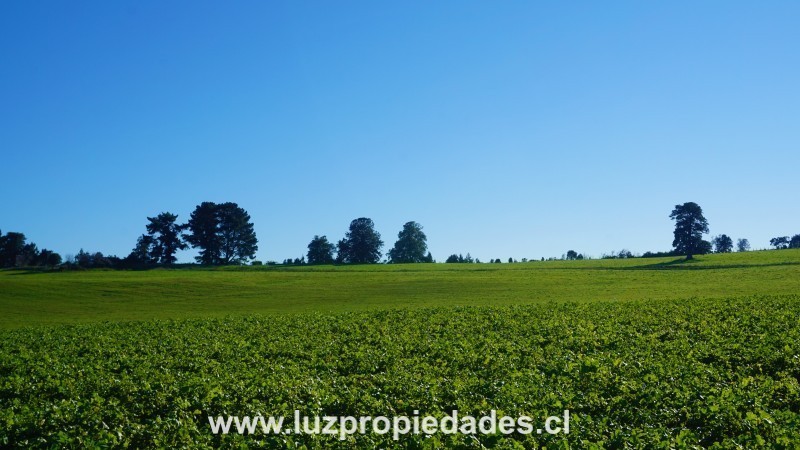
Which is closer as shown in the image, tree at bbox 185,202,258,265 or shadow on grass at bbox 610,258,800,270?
shadow on grass at bbox 610,258,800,270

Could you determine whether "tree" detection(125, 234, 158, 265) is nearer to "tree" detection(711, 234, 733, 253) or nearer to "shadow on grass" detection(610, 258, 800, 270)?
"shadow on grass" detection(610, 258, 800, 270)

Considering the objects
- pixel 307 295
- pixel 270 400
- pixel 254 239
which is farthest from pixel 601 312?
pixel 254 239

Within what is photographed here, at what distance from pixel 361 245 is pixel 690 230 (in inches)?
2777

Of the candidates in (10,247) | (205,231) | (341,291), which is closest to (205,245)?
(205,231)

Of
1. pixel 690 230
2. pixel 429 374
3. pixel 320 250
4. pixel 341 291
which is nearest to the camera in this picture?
pixel 429 374

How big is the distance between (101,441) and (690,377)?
14.8 metres

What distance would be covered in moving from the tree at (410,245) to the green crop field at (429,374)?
107 metres

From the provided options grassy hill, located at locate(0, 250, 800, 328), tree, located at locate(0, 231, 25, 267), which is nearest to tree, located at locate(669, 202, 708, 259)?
grassy hill, located at locate(0, 250, 800, 328)

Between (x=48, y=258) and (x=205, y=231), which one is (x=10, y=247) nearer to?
(x=48, y=258)

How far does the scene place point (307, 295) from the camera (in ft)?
194

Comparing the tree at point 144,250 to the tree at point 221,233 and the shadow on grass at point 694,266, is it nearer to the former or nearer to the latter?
the tree at point 221,233

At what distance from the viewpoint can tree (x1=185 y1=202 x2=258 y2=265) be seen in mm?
128500

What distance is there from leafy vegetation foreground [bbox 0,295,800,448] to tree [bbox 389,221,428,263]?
117929 mm

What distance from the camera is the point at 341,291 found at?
204 feet
